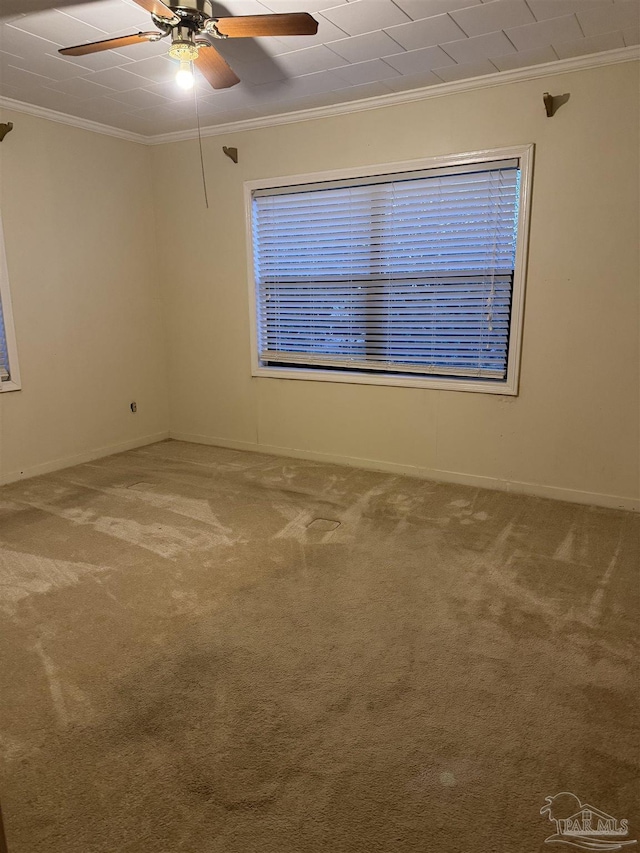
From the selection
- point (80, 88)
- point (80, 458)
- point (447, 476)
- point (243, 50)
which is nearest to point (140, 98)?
point (80, 88)

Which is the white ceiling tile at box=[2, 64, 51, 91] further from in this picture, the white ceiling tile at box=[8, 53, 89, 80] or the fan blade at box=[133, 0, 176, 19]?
the fan blade at box=[133, 0, 176, 19]

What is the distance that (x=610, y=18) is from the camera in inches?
106

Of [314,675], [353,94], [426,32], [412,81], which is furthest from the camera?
[353,94]

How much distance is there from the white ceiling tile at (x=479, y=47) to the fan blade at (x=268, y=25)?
1.20m

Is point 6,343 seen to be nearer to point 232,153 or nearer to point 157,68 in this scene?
point 157,68

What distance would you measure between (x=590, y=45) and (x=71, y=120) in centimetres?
356

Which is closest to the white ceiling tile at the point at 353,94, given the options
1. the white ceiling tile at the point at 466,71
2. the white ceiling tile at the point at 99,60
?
the white ceiling tile at the point at 466,71

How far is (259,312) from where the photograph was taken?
187 inches

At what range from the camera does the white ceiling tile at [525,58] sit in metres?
3.09

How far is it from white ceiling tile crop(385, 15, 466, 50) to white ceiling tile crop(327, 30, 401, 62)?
0.05 m

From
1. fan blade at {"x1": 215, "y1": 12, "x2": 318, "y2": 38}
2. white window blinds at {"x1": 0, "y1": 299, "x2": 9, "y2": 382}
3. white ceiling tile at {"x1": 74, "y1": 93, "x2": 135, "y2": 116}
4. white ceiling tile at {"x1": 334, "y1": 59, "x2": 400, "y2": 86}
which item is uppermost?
white ceiling tile at {"x1": 74, "y1": 93, "x2": 135, "y2": 116}

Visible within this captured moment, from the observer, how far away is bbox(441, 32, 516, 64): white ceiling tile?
293 centimetres

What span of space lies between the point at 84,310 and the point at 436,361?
285 centimetres

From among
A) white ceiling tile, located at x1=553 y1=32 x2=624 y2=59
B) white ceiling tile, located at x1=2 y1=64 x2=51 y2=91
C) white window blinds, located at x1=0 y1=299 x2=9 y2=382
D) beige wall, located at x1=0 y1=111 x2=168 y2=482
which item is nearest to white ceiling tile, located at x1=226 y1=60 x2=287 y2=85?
white ceiling tile, located at x1=2 y1=64 x2=51 y2=91
